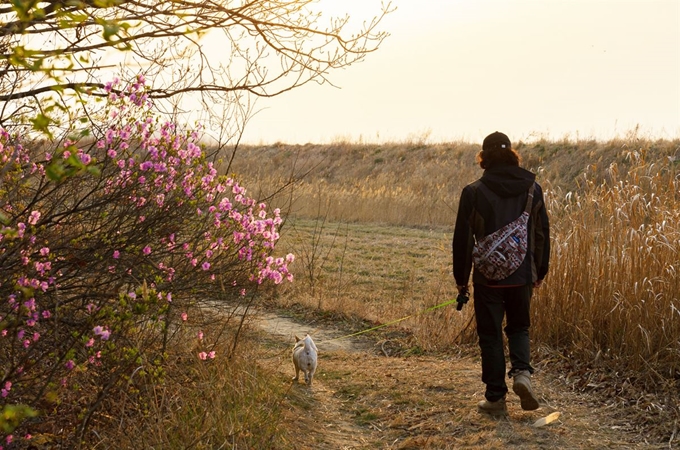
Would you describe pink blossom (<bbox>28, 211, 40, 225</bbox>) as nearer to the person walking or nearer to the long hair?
the person walking

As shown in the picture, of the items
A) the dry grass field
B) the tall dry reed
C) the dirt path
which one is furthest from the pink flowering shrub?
the tall dry reed

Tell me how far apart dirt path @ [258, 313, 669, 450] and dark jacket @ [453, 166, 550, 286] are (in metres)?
1.09

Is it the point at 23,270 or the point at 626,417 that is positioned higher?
the point at 23,270

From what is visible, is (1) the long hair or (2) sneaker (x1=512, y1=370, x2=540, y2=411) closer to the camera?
(2) sneaker (x1=512, y1=370, x2=540, y2=411)

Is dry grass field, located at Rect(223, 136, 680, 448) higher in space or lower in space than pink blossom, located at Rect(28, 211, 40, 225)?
lower

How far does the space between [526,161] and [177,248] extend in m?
28.6

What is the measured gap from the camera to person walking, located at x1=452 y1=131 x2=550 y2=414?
19.0ft

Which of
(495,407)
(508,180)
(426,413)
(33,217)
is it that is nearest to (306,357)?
(426,413)

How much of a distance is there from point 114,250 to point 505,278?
2.80m

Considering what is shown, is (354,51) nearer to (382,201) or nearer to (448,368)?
(448,368)

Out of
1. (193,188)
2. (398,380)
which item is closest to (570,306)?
(398,380)

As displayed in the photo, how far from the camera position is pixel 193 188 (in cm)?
565

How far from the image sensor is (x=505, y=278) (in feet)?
18.8

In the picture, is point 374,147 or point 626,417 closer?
point 626,417
